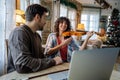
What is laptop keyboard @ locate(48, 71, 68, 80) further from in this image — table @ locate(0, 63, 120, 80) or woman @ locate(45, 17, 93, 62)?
woman @ locate(45, 17, 93, 62)

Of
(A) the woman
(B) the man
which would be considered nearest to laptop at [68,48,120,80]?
(B) the man

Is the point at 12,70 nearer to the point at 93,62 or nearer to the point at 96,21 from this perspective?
the point at 93,62

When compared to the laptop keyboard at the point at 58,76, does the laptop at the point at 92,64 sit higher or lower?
higher

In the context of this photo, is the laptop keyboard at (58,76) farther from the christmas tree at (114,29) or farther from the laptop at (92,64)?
the christmas tree at (114,29)

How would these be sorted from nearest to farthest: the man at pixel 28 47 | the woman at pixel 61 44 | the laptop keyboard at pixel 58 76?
1. the laptop keyboard at pixel 58 76
2. the man at pixel 28 47
3. the woman at pixel 61 44

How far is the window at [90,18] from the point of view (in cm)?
577

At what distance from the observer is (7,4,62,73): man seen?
56.4 inches

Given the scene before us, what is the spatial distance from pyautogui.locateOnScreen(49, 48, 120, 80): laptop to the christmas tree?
572cm

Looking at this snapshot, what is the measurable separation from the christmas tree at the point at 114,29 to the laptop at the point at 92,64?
572 centimetres

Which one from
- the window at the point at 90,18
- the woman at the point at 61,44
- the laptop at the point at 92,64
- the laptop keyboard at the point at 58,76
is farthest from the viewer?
the window at the point at 90,18

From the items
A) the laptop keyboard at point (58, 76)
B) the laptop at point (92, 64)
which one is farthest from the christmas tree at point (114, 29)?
the laptop at point (92, 64)

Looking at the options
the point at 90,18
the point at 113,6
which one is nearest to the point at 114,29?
the point at 113,6

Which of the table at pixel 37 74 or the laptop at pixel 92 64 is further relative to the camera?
the table at pixel 37 74

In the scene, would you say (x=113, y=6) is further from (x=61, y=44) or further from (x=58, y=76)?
(x=58, y=76)
